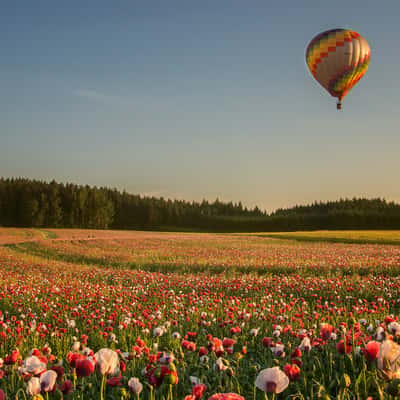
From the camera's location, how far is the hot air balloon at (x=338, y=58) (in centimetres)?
2420

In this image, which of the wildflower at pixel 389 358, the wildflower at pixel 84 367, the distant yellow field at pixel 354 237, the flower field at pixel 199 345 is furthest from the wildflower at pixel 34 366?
the distant yellow field at pixel 354 237

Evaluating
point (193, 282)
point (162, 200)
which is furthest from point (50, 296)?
point (162, 200)

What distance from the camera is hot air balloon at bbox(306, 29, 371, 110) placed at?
24.2 meters

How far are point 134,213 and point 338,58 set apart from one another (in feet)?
349

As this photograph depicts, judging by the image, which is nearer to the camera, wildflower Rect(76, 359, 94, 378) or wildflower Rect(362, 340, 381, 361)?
wildflower Rect(76, 359, 94, 378)

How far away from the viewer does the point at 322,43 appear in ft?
80.9

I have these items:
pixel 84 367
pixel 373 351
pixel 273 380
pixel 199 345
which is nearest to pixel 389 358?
pixel 373 351

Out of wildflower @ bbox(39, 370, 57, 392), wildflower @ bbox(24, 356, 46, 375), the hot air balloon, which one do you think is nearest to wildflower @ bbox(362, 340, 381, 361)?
wildflower @ bbox(39, 370, 57, 392)

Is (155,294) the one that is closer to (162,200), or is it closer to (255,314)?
(255,314)

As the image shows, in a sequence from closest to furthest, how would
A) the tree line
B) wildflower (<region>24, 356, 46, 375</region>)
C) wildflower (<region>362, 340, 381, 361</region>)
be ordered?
1. wildflower (<region>362, 340, 381, 361</region>)
2. wildflower (<region>24, 356, 46, 375</region>)
3. the tree line

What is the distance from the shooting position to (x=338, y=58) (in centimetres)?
2422

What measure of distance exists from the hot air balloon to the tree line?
83374mm

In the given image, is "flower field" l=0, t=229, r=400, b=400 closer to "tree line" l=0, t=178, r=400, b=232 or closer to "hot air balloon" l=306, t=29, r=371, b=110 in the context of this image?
"hot air balloon" l=306, t=29, r=371, b=110

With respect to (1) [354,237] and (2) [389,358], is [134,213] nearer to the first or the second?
(1) [354,237]
